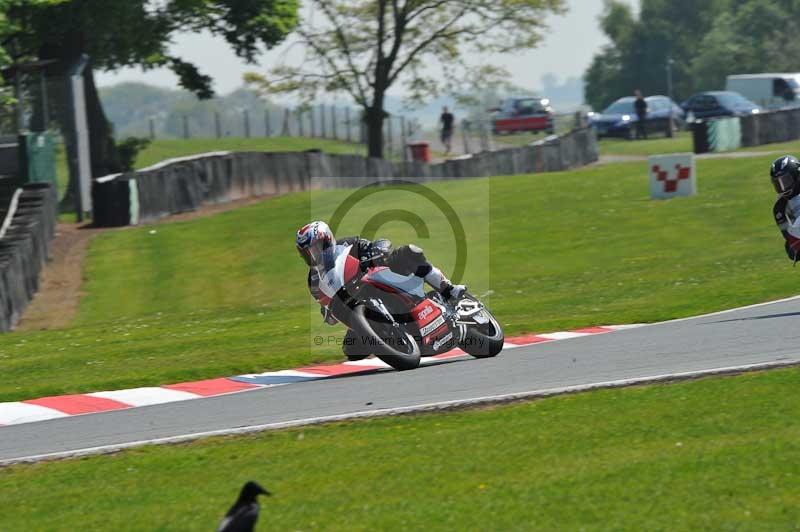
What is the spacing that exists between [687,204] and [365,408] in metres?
18.7

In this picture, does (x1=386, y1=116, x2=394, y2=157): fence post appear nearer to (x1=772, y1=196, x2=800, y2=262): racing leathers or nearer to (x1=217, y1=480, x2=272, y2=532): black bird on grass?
(x1=772, y1=196, x2=800, y2=262): racing leathers

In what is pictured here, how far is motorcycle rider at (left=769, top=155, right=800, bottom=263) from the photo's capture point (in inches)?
540

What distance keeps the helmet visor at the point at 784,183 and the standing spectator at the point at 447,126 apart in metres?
40.0

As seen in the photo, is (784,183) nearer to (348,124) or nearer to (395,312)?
(395,312)

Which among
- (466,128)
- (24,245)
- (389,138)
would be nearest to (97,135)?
(24,245)

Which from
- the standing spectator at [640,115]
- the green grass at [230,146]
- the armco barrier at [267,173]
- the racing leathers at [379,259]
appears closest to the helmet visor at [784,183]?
the racing leathers at [379,259]

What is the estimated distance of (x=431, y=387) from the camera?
34.4 feet

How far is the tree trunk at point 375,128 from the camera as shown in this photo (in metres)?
50.7

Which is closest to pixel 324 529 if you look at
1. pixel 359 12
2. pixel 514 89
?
pixel 359 12

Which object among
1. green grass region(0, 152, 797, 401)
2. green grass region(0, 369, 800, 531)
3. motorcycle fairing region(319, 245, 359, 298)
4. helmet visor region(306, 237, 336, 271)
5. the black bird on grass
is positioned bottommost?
green grass region(0, 152, 797, 401)

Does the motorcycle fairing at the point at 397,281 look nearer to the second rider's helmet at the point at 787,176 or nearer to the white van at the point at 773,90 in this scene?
the second rider's helmet at the point at 787,176

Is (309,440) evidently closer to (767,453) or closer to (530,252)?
(767,453)

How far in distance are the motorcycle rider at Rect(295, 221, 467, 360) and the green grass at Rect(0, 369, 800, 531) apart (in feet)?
7.80

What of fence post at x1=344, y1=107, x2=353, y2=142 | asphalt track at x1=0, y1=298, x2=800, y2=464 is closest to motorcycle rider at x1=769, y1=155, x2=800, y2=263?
asphalt track at x1=0, y1=298, x2=800, y2=464
